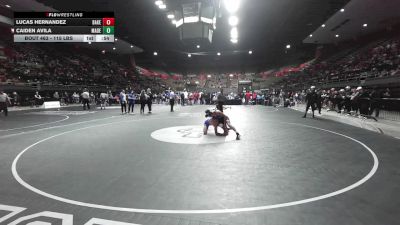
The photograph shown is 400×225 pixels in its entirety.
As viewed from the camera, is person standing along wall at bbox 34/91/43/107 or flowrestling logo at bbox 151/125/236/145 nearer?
flowrestling logo at bbox 151/125/236/145

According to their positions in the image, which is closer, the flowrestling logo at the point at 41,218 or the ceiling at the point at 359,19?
the flowrestling logo at the point at 41,218

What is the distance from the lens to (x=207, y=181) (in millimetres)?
4480

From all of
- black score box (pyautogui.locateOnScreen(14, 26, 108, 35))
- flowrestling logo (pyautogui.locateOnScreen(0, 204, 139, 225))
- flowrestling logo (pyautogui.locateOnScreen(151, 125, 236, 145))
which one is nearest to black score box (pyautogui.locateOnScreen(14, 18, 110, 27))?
black score box (pyautogui.locateOnScreen(14, 26, 108, 35))

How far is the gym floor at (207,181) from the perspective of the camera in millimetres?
3287

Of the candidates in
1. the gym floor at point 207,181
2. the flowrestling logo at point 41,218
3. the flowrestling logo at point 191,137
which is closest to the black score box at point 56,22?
the gym floor at point 207,181

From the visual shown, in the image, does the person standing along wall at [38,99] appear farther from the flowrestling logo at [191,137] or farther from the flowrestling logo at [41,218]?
the flowrestling logo at [41,218]

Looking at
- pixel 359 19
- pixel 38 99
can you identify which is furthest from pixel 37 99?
pixel 359 19

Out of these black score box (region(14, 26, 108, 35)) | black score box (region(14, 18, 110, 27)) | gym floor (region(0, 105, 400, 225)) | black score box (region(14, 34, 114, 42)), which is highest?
black score box (region(14, 18, 110, 27))

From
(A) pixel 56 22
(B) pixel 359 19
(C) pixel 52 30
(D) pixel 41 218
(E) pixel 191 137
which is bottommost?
(D) pixel 41 218

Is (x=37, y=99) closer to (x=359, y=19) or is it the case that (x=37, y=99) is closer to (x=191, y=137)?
(x=191, y=137)

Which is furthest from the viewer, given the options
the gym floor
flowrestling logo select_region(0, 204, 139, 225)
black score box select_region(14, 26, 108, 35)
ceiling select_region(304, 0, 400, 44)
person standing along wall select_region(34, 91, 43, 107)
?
person standing along wall select_region(34, 91, 43, 107)

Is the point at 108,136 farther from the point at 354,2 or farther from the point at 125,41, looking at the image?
the point at 125,41

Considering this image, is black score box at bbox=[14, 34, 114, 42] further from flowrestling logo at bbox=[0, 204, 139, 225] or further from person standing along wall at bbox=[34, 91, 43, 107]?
person standing along wall at bbox=[34, 91, 43, 107]

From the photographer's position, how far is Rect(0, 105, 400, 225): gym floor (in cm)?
329
